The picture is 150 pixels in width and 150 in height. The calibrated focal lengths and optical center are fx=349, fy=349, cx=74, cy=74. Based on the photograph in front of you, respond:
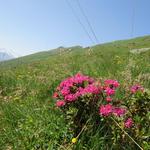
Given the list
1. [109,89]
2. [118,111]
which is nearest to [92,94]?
[109,89]

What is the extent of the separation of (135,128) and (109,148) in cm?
52

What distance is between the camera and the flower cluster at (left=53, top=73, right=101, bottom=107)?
5383mm

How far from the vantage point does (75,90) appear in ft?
18.6

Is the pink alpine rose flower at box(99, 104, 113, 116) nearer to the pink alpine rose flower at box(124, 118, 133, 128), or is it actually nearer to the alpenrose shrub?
the alpenrose shrub

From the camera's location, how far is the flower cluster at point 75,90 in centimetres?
538

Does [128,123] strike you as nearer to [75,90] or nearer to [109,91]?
[109,91]

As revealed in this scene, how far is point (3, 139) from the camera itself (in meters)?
5.93

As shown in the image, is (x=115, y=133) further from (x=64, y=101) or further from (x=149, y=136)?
(x=64, y=101)

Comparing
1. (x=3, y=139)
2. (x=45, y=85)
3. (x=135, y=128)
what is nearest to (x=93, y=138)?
(x=135, y=128)

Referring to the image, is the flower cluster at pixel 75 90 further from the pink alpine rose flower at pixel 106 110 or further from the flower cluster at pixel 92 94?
the pink alpine rose flower at pixel 106 110

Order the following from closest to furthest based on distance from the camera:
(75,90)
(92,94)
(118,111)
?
(118,111)
(92,94)
(75,90)

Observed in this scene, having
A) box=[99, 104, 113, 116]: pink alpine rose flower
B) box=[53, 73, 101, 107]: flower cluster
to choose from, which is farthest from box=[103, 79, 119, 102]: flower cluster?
box=[99, 104, 113, 116]: pink alpine rose flower

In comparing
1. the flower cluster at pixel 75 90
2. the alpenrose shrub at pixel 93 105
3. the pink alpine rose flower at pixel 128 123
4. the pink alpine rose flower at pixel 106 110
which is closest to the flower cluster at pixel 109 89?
the alpenrose shrub at pixel 93 105

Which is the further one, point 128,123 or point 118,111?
point 118,111
